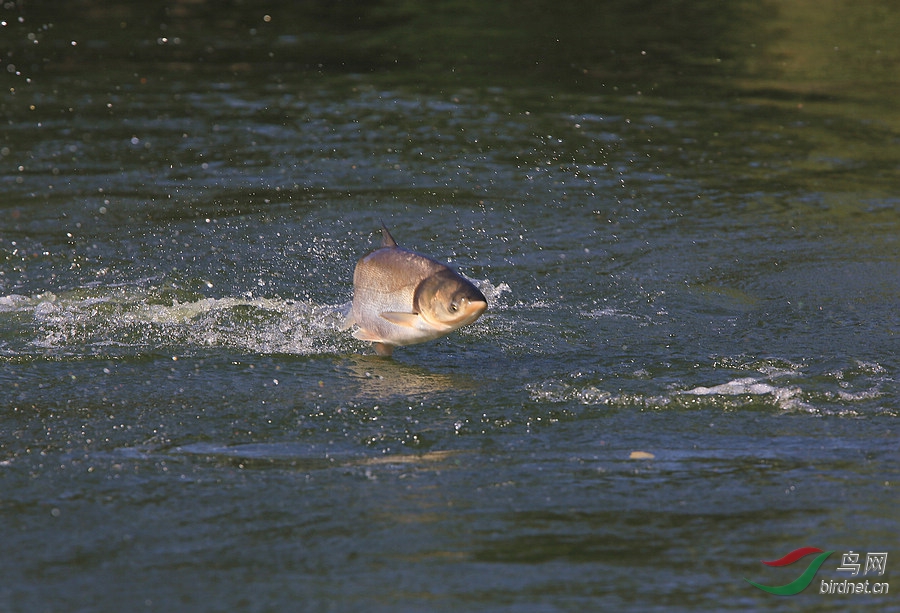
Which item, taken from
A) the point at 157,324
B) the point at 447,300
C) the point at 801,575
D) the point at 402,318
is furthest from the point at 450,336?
the point at 801,575

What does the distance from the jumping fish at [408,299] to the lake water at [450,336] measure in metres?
0.40

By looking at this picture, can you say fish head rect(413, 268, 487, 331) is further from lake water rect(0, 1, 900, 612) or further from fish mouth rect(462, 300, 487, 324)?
lake water rect(0, 1, 900, 612)

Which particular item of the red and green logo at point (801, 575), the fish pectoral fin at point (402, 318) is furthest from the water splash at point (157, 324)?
the red and green logo at point (801, 575)

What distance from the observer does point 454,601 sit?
4.00m

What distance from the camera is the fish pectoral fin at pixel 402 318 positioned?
18.1 feet

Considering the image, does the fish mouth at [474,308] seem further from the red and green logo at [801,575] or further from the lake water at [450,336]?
the red and green logo at [801,575]

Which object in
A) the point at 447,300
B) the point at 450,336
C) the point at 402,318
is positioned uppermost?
the point at 447,300

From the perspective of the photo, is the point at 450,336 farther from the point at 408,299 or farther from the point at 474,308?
the point at 474,308

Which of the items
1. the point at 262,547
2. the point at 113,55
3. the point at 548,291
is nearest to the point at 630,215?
the point at 548,291

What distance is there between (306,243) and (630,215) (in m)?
2.67

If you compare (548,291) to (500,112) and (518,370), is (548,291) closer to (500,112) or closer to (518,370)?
(518,370)

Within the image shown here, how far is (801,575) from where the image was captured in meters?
4.23

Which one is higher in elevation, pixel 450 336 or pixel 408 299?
pixel 408 299

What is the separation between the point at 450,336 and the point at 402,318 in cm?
143
